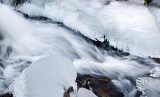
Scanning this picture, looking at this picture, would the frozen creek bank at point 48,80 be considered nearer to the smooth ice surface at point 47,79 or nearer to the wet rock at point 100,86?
the smooth ice surface at point 47,79

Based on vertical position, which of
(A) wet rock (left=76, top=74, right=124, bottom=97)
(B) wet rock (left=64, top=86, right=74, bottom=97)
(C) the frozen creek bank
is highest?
(C) the frozen creek bank

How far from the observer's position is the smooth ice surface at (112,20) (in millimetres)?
4508

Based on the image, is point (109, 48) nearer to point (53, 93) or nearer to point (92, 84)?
point (92, 84)

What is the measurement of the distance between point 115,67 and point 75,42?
3.61 feet

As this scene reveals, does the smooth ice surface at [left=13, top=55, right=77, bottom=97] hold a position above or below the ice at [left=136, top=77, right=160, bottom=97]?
above

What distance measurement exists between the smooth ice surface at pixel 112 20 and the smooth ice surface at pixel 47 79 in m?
1.99

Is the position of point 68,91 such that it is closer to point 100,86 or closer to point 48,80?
point 48,80

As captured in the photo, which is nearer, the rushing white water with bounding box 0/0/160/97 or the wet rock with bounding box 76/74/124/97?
the wet rock with bounding box 76/74/124/97

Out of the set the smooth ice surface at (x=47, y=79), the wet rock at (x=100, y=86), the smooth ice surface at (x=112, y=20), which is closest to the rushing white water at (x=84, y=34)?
the smooth ice surface at (x=112, y=20)

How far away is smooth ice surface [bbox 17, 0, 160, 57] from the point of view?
4508 millimetres

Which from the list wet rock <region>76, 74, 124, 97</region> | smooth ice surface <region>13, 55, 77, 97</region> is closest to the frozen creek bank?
smooth ice surface <region>13, 55, 77, 97</region>

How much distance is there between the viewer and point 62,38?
530cm

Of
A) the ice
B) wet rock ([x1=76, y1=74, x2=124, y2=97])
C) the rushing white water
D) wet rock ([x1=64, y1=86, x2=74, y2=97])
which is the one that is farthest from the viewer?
the rushing white water

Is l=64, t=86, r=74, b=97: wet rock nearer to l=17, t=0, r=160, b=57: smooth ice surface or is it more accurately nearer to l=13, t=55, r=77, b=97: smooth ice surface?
l=13, t=55, r=77, b=97: smooth ice surface
